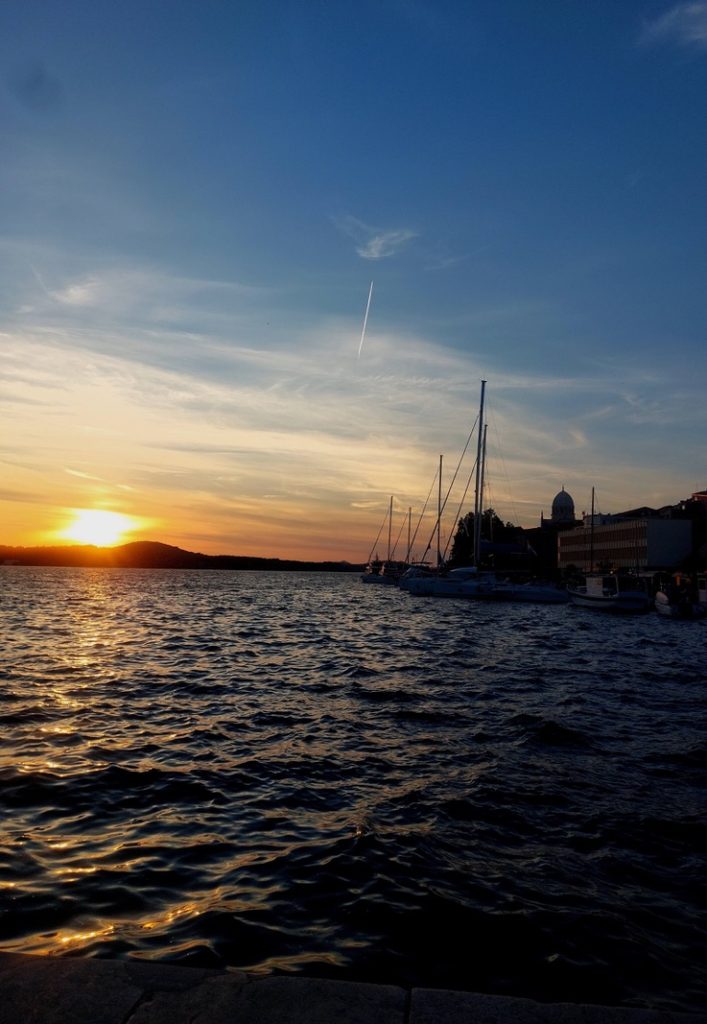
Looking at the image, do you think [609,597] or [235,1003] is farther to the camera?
[609,597]

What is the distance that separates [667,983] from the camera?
234 inches

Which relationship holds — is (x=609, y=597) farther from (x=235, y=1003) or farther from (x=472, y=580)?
(x=235, y=1003)

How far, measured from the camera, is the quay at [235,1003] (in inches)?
162

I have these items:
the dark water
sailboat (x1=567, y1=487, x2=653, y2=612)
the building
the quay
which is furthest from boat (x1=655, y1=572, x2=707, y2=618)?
the quay

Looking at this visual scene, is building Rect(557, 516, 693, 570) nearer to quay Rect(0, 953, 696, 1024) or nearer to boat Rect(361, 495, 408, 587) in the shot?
boat Rect(361, 495, 408, 587)

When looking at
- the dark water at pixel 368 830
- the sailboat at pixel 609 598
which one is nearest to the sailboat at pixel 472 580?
the sailboat at pixel 609 598

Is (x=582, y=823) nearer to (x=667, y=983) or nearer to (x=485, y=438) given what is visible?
(x=667, y=983)

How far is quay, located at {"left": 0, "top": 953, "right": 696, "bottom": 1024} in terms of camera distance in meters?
4.11

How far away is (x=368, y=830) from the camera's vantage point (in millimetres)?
9148

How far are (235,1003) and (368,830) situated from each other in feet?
16.6

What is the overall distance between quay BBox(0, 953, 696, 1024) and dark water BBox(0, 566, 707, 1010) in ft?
4.85

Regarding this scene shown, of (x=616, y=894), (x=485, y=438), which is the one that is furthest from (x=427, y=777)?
(x=485, y=438)

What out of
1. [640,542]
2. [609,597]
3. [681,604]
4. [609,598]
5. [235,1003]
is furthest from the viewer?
[640,542]

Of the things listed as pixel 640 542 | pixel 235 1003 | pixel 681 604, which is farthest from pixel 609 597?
pixel 235 1003
